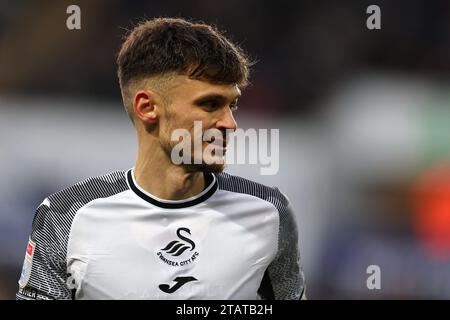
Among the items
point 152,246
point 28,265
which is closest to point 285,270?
point 152,246

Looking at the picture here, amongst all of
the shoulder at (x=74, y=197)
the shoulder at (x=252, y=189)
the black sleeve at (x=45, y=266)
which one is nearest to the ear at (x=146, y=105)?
the shoulder at (x=74, y=197)

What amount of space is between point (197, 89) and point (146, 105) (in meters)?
0.27

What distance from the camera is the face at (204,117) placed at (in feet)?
10.5

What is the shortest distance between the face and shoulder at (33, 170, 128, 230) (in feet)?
1.35

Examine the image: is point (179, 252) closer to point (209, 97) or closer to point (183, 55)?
point (209, 97)

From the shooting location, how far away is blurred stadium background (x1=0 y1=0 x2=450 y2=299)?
21.8ft

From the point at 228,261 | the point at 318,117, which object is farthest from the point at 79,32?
the point at 228,261

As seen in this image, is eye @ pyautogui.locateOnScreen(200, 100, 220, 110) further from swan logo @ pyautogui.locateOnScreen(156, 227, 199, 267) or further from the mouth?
swan logo @ pyautogui.locateOnScreen(156, 227, 199, 267)

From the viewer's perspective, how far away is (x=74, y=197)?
134 inches

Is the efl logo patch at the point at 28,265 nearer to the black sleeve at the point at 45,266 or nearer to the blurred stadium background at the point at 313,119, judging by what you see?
the black sleeve at the point at 45,266

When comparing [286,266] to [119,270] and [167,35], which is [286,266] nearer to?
[119,270]

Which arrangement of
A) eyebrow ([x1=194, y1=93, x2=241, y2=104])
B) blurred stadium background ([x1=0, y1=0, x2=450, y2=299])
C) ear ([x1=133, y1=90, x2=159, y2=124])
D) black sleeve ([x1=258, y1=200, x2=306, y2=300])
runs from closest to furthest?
eyebrow ([x1=194, y1=93, x2=241, y2=104])
ear ([x1=133, y1=90, x2=159, y2=124])
black sleeve ([x1=258, y1=200, x2=306, y2=300])
blurred stadium background ([x1=0, y1=0, x2=450, y2=299])

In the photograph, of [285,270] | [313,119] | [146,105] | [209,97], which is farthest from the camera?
[313,119]

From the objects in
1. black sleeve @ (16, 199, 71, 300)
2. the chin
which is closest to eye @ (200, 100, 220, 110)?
the chin
